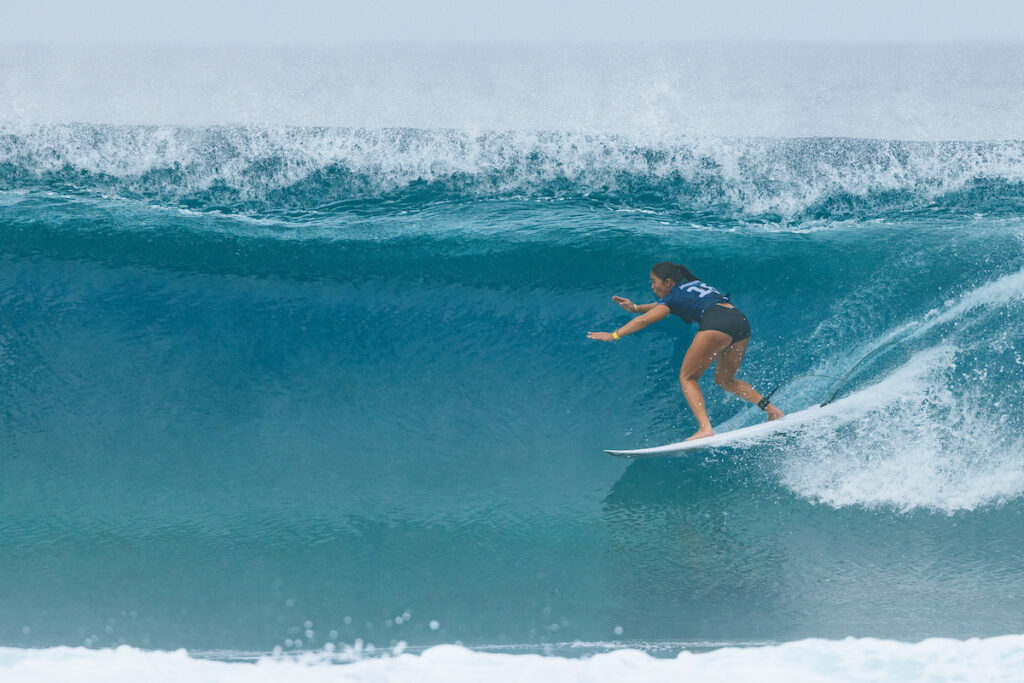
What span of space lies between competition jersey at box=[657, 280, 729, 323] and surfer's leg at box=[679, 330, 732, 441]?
4.3 inches

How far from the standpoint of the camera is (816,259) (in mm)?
5590

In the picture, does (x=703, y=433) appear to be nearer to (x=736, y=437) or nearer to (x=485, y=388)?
(x=736, y=437)

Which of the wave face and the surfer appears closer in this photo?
the wave face

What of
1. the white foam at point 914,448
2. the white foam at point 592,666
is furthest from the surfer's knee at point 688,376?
the white foam at point 592,666

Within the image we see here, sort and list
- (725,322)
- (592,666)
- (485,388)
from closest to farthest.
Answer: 1. (592,666)
2. (725,322)
3. (485,388)

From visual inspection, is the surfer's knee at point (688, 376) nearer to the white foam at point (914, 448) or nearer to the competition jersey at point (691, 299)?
the competition jersey at point (691, 299)

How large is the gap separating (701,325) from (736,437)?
1.87 feet

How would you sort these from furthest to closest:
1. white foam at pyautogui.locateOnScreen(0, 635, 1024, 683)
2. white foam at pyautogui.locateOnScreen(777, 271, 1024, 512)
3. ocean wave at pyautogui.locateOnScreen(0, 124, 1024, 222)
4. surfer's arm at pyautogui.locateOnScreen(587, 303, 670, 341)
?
ocean wave at pyautogui.locateOnScreen(0, 124, 1024, 222) → white foam at pyautogui.locateOnScreen(777, 271, 1024, 512) → surfer's arm at pyautogui.locateOnScreen(587, 303, 670, 341) → white foam at pyautogui.locateOnScreen(0, 635, 1024, 683)

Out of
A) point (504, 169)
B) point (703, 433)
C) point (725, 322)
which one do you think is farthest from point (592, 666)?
point (504, 169)

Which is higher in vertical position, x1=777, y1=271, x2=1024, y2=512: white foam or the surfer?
the surfer

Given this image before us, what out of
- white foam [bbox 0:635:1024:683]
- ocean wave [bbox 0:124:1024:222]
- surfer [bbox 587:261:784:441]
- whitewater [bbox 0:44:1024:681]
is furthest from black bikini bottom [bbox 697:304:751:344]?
ocean wave [bbox 0:124:1024:222]

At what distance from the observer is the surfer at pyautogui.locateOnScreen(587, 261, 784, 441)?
4.48m

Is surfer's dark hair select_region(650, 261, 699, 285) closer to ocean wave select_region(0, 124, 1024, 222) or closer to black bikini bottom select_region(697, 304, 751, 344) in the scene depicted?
black bikini bottom select_region(697, 304, 751, 344)

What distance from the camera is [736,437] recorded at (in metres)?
4.52
